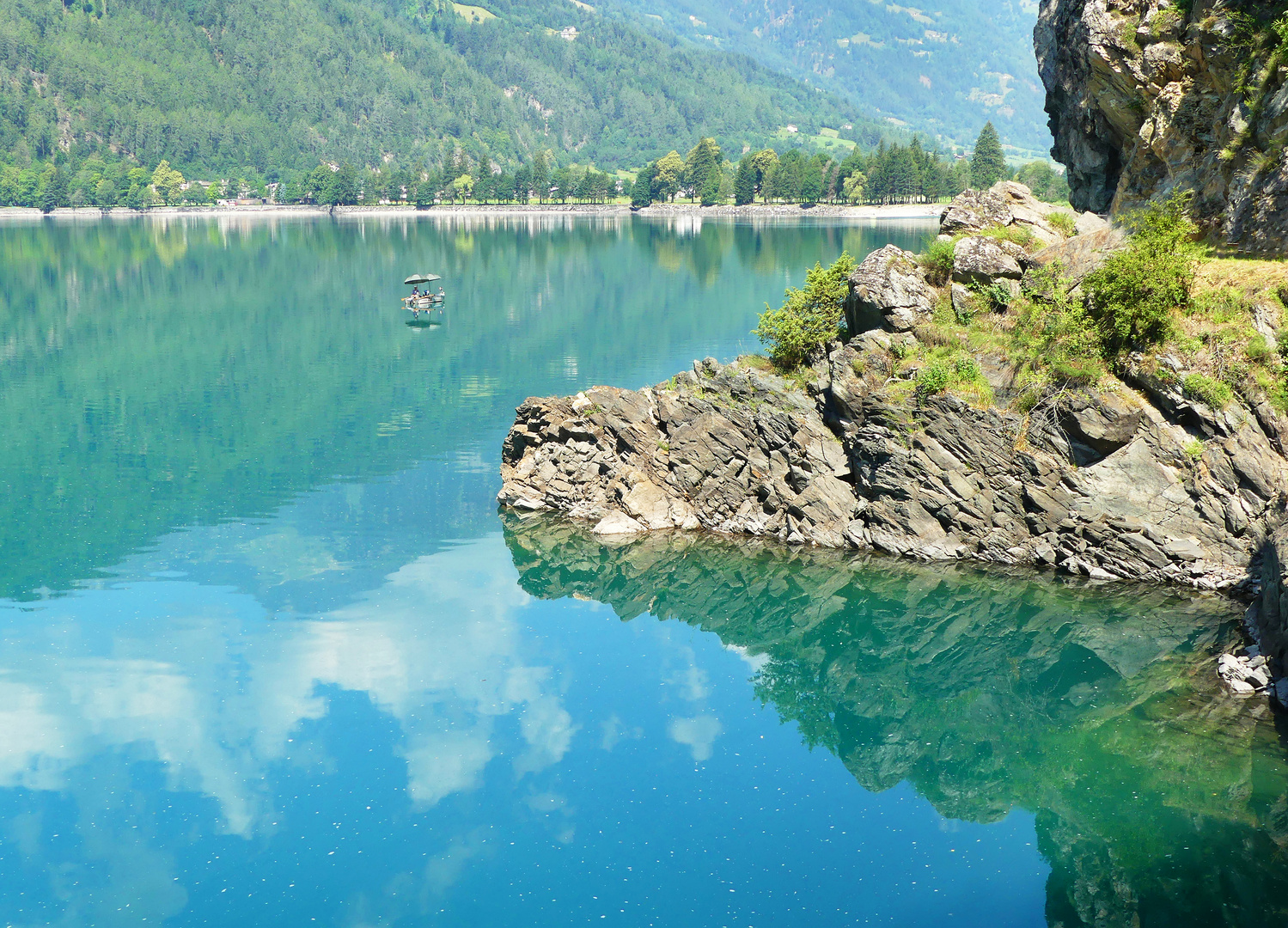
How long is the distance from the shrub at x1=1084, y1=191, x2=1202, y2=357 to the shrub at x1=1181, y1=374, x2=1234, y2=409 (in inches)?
74.4

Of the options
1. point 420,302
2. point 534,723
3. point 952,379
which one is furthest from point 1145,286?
point 420,302

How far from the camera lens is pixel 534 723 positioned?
28.3 meters

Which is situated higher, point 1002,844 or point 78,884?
point 1002,844

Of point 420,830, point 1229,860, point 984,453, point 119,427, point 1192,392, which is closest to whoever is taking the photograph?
point 1229,860

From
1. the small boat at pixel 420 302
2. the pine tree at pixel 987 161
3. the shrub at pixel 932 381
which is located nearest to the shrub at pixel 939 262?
the shrub at pixel 932 381

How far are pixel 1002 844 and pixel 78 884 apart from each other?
19.6 m

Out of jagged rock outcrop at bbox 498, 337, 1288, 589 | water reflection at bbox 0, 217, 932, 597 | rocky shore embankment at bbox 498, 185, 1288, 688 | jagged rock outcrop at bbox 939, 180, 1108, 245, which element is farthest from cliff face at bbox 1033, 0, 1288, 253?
water reflection at bbox 0, 217, 932, 597

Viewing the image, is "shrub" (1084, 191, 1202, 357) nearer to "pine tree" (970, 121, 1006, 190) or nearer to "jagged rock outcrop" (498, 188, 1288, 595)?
"jagged rock outcrop" (498, 188, 1288, 595)

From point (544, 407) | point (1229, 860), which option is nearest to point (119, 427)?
point (544, 407)

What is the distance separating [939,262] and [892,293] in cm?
227

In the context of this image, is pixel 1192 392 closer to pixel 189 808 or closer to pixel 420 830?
pixel 420 830

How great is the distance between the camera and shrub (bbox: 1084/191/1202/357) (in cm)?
3488

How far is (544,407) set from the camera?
44031 mm

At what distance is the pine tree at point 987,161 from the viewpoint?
600ft
